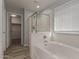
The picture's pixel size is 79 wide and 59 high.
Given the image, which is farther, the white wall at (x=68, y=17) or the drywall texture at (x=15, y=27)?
the drywall texture at (x=15, y=27)

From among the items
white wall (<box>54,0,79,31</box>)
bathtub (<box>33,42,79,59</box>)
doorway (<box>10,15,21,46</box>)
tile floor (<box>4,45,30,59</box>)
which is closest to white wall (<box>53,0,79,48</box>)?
white wall (<box>54,0,79,31</box>)

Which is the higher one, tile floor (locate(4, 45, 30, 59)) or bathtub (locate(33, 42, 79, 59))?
bathtub (locate(33, 42, 79, 59))

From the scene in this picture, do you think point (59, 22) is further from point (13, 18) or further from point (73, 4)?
point (13, 18)

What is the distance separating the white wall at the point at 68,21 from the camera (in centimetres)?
289

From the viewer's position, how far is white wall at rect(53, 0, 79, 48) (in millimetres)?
2887

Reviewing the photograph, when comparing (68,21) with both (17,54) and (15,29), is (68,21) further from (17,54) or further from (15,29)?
(15,29)

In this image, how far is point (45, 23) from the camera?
5047 millimetres

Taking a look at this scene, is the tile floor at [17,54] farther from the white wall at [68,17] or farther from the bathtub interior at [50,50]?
the white wall at [68,17]

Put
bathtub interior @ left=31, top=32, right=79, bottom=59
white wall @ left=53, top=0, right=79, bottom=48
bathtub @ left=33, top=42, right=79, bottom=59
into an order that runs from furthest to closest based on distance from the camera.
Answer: white wall @ left=53, top=0, right=79, bottom=48 < bathtub interior @ left=31, top=32, right=79, bottom=59 < bathtub @ left=33, top=42, right=79, bottom=59

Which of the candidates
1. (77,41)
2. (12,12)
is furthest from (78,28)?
(12,12)

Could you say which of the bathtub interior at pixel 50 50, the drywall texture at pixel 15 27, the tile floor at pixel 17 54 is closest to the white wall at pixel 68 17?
the bathtub interior at pixel 50 50

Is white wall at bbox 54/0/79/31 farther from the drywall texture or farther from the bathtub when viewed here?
the drywall texture

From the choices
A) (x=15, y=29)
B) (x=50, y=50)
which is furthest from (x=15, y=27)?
(x=50, y=50)

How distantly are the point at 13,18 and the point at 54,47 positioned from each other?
5.88m
